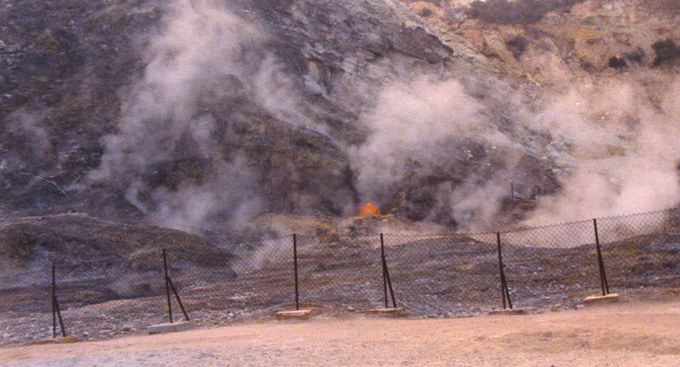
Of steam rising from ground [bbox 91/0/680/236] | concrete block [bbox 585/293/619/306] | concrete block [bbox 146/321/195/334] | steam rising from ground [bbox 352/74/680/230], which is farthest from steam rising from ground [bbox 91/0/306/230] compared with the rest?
concrete block [bbox 585/293/619/306]

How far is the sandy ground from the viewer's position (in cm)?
650

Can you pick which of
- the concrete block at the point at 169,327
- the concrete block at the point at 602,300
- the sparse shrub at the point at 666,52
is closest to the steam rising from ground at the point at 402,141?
the sparse shrub at the point at 666,52

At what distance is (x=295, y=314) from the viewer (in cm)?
1095

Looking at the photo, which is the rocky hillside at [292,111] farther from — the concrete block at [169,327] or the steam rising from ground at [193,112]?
the concrete block at [169,327]

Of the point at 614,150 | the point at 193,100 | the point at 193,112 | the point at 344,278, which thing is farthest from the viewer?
the point at 614,150

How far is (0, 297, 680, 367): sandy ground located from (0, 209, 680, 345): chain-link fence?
47.9 inches

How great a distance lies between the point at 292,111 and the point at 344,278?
44.3 ft

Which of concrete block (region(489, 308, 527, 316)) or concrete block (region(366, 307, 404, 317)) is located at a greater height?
concrete block (region(366, 307, 404, 317))

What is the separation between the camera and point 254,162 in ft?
80.5

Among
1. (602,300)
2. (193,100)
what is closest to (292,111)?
(193,100)

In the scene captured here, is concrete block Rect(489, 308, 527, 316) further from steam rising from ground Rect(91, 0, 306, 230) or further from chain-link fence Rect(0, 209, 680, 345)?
steam rising from ground Rect(91, 0, 306, 230)

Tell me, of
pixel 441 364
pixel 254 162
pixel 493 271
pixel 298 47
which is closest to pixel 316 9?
pixel 298 47

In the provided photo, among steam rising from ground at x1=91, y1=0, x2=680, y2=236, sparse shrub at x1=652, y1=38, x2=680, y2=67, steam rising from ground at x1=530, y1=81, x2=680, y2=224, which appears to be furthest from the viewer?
sparse shrub at x1=652, y1=38, x2=680, y2=67

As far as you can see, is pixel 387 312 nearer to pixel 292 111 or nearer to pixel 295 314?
pixel 295 314
